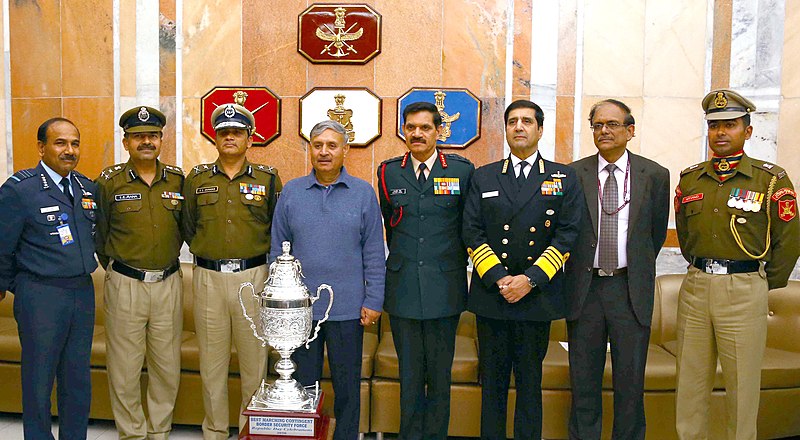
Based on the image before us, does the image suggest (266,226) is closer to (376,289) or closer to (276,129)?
(376,289)

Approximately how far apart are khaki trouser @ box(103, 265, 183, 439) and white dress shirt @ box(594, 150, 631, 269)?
7.13 feet

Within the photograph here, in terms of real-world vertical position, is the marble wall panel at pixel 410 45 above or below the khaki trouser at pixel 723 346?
above

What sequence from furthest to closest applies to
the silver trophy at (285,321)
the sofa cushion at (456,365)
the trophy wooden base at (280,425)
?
the sofa cushion at (456,365), the silver trophy at (285,321), the trophy wooden base at (280,425)

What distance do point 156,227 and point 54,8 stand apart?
2638 mm

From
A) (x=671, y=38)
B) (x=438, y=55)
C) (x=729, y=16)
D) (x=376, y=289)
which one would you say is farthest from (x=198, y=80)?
(x=729, y=16)

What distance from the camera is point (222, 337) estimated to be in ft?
9.75

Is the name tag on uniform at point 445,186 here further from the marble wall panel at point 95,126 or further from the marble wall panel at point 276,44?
the marble wall panel at point 95,126

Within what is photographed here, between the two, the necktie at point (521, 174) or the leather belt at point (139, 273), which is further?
the leather belt at point (139, 273)

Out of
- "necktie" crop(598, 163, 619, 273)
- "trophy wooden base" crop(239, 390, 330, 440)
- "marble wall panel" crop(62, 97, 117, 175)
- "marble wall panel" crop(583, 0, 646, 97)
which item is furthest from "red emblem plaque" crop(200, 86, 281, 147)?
"trophy wooden base" crop(239, 390, 330, 440)

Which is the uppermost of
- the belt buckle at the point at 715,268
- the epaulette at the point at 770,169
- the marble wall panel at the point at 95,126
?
the marble wall panel at the point at 95,126

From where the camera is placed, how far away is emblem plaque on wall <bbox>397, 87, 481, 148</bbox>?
4.26 m

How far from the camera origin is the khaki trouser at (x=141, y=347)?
2980 millimetres

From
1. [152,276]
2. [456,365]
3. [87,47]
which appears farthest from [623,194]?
[87,47]

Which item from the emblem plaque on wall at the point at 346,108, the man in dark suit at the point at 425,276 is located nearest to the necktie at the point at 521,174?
the man in dark suit at the point at 425,276
